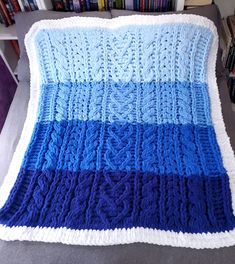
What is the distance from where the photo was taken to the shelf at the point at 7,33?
157 cm

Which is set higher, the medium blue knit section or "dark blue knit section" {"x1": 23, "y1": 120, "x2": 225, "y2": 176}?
the medium blue knit section

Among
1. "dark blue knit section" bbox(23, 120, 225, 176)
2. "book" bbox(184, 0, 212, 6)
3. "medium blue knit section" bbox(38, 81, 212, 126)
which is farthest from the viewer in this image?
"book" bbox(184, 0, 212, 6)

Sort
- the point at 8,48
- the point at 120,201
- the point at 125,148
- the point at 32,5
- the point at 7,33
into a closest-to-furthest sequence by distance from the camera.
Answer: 1. the point at 120,201
2. the point at 125,148
3. the point at 32,5
4. the point at 7,33
5. the point at 8,48

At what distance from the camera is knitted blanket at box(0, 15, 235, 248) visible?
0.92 m

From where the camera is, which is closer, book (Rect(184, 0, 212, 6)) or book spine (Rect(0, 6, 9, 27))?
book (Rect(184, 0, 212, 6))

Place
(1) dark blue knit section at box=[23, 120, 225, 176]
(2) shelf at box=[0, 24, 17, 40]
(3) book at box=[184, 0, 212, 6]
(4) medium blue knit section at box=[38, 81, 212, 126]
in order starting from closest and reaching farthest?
(1) dark blue knit section at box=[23, 120, 225, 176] → (4) medium blue knit section at box=[38, 81, 212, 126] → (3) book at box=[184, 0, 212, 6] → (2) shelf at box=[0, 24, 17, 40]

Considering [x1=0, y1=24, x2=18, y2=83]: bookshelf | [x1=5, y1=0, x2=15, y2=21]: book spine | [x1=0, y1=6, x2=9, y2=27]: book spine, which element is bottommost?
[x1=0, y1=24, x2=18, y2=83]: bookshelf

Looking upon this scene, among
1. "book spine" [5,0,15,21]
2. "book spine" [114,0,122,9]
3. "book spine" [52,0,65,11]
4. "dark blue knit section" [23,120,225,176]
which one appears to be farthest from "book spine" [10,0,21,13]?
"dark blue knit section" [23,120,225,176]

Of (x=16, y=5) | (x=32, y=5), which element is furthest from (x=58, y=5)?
(x=16, y=5)

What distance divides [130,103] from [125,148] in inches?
8.6

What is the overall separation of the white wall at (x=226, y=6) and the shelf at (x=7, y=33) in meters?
1.17

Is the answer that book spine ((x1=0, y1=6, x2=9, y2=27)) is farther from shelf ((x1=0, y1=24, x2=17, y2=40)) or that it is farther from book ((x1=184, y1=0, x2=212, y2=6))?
book ((x1=184, y1=0, x2=212, y2=6))

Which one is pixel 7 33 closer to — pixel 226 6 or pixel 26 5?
pixel 26 5

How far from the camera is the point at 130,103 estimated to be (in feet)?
3.95
